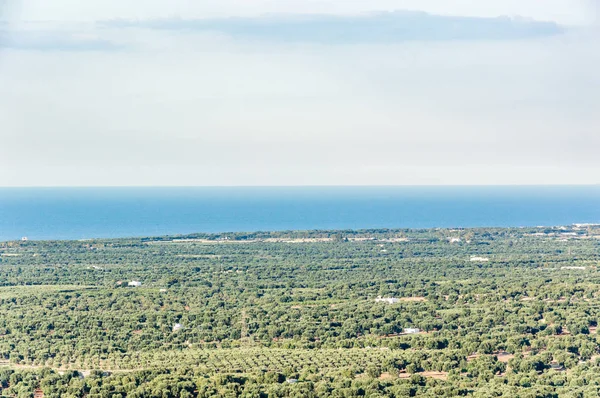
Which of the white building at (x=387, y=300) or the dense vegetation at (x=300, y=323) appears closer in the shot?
the dense vegetation at (x=300, y=323)

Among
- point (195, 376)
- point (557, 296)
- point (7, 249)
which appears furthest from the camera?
point (7, 249)

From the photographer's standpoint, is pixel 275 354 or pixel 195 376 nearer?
Answer: pixel 195 376

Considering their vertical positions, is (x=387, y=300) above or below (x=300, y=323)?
above

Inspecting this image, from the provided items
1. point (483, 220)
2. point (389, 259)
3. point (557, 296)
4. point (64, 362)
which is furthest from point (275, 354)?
point (483, 220)

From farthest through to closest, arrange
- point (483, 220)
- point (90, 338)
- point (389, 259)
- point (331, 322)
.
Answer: point (483, 220) → point (389, 259) → point (331, 322) → point (90, 338)

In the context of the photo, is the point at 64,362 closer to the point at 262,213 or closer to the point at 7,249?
the point at 7,249

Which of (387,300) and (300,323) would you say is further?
(387,300)

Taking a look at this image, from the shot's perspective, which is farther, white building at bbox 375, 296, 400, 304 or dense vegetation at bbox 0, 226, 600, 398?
white building at bbox 375, 296, 400, 304
